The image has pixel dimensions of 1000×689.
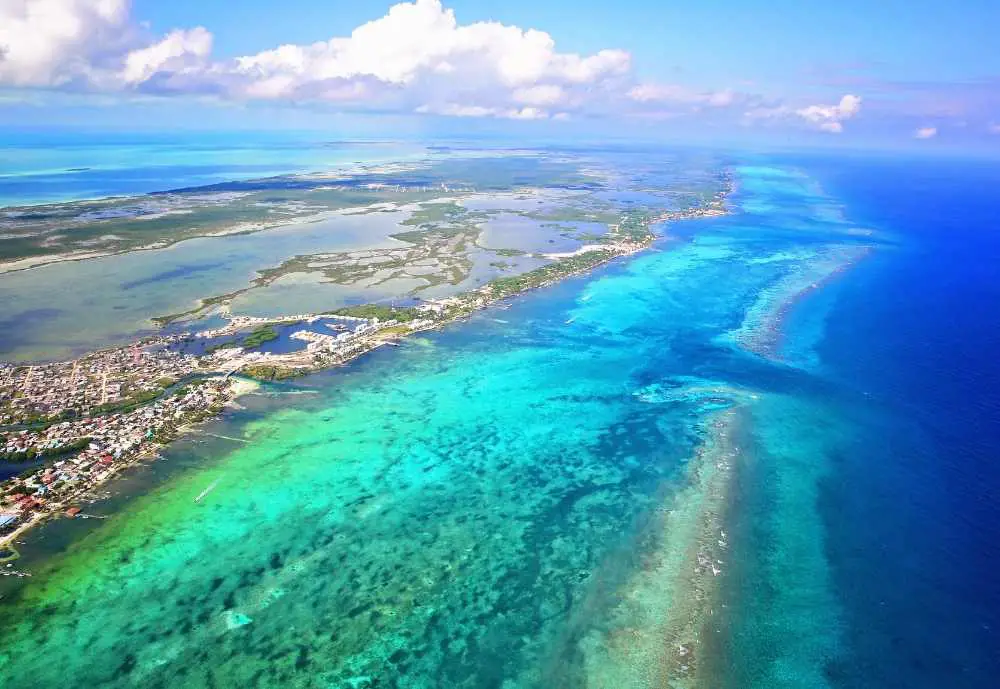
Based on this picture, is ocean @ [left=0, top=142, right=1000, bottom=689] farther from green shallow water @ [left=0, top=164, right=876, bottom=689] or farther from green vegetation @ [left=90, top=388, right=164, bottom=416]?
green vegetation @ [left=90, top=388, right=164, bottom=416]

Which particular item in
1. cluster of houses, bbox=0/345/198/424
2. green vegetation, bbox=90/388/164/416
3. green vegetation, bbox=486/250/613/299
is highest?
green vegetation, bbox=486/250/613/299

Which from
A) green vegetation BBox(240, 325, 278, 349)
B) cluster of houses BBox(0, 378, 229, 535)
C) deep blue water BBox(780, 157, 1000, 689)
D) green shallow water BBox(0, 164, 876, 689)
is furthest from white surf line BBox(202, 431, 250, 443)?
deep blue water BBox(780, 157, 1000, 689)

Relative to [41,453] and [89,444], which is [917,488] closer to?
[89,444]

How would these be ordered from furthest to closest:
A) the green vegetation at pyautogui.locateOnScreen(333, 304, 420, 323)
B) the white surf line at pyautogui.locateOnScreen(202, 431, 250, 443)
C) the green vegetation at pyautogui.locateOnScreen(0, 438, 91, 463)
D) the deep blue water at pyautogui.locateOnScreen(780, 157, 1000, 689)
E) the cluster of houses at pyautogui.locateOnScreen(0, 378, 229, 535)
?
the green vegetation at pyautogui.locateOnScreen(333, 304, 420, 323) → the white surf line at pyautogui.locateOnScreen(202, 431, 250, 443) → the green vegetation at pyautogui.locateOnScreen(0, 438, 91, 463) → the cluster of houses at pyautogui.locateOnScreen(0, 378, 229, 535) → the deep blue water at pyautogui.locateOnScreen(780, 157, 1000, 689)

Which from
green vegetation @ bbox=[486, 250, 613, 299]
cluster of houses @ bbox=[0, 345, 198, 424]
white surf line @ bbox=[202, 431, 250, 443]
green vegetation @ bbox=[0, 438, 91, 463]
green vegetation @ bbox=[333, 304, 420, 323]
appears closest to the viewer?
green vegetation @ bbox=[0, 438, 91, 463]

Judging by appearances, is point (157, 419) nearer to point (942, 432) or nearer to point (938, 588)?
point (938, 588)

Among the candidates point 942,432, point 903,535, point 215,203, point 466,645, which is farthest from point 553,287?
point 215,203

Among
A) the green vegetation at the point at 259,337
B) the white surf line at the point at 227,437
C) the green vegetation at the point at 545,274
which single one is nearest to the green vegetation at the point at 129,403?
the white surf line at the point at 227,437

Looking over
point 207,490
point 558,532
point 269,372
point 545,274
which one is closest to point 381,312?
point 269,372
